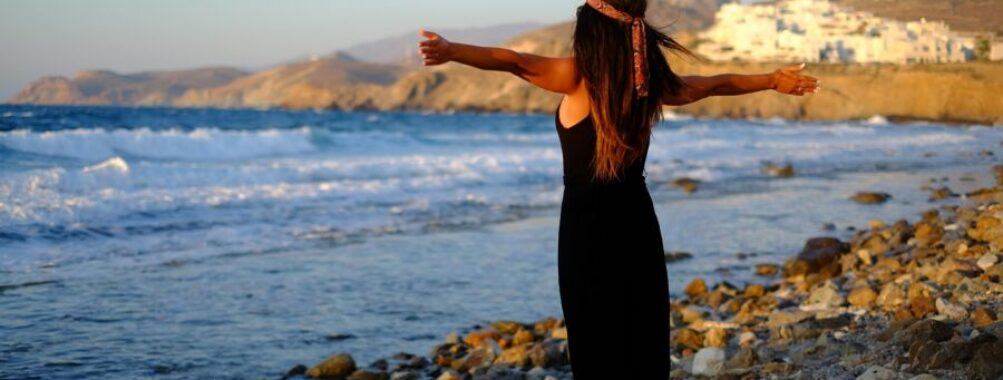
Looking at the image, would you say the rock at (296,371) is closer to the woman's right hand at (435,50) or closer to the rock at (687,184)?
the woman's right hand at (435,50)

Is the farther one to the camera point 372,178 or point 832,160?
point 832,160

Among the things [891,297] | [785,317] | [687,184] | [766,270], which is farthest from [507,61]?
[687,184]

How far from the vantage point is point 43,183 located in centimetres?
1605

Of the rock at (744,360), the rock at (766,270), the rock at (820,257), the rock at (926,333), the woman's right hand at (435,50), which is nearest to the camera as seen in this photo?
the woman's right hand at (435,50)

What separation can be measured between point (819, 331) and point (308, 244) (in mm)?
6759

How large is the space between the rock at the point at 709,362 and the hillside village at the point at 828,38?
347 cm

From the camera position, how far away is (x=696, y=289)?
9.05 meters

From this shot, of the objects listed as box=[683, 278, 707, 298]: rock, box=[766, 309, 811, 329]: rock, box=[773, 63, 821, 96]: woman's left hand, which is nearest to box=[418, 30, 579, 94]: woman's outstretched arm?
box=[773, 63, 821, 96]: woman's left hand

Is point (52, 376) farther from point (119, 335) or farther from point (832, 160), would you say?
point (832, 160)

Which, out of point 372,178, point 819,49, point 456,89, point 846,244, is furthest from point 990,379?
point 456,89

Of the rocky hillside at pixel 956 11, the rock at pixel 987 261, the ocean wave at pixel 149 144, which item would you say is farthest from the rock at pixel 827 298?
the ocean wave at pixel 149 144

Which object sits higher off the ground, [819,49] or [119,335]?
[819,49]

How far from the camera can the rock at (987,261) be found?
24.0 ft

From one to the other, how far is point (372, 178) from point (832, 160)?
12.8 m
